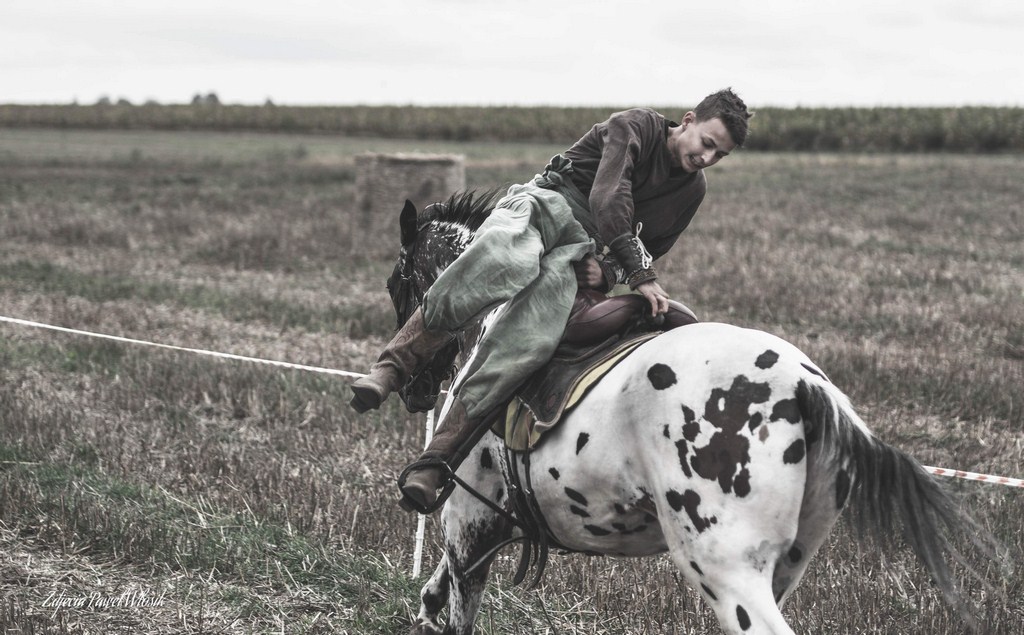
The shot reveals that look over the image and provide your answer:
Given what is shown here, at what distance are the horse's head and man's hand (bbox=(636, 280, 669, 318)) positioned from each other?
0.84 metres

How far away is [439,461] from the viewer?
372cm

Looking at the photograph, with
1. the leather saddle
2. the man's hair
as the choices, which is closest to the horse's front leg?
the leather saddle

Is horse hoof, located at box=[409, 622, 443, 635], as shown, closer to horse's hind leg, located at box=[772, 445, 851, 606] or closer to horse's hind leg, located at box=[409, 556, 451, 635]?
horse's hind leg, located at box=[409, 556, 451, 635]

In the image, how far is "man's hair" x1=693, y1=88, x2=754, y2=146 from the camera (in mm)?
3707

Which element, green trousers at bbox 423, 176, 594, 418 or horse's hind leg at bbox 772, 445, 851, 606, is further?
green trousers at bbox 423, 176, 594, 418

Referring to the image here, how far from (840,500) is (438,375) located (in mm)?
1798

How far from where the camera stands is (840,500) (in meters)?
3.12

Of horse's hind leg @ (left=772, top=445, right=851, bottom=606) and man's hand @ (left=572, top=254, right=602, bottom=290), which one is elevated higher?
man's hand @ (left=572, top=254, right=602, bottom=290)

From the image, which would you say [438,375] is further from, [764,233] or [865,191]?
[865,191]

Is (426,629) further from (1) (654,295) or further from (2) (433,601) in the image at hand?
(1) (654,295)

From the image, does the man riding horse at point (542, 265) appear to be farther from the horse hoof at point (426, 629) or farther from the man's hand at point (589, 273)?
the horse hoof at point (426, 629)

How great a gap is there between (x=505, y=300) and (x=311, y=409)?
13.0ft

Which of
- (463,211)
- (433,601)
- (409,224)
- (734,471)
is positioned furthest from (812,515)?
(409,224)

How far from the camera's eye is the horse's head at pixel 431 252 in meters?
4.31
